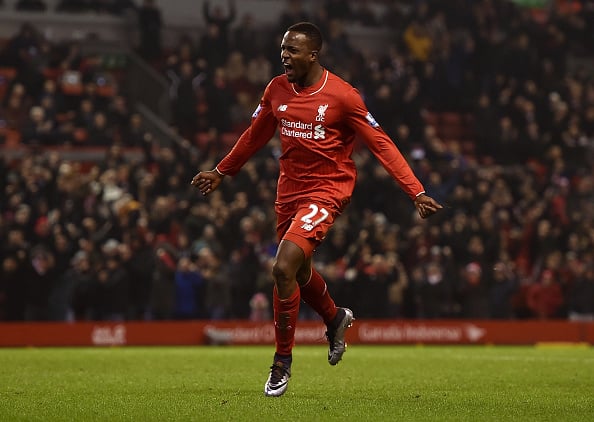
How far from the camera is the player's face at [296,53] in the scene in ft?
30.8

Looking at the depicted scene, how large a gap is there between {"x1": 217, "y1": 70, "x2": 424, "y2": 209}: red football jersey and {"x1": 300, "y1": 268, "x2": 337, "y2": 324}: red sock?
2.57 ft

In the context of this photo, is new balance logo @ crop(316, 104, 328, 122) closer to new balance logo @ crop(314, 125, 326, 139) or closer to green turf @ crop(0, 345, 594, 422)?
new balance logo @ crop(314, 125, 326, 139)

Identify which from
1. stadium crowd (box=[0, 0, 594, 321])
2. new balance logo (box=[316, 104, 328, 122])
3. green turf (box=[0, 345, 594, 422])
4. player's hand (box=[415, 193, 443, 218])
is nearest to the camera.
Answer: green turf (box=[0, 345, 594, 422])

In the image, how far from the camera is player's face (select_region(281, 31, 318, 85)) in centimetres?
939

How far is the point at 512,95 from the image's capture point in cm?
2875

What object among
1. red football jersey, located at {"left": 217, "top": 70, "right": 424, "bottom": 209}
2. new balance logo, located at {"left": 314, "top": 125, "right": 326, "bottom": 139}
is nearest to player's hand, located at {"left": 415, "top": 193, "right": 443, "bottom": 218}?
red football jersey, located at {"left": 217, "top": 70, "right": 424, "bottom": 209}

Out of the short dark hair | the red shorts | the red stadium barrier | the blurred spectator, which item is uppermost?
the short dark hair

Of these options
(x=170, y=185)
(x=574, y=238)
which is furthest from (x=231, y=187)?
(x=574, y=238)

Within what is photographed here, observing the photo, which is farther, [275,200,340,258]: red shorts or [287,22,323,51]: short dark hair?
[287,22,323,51]: short dark hair

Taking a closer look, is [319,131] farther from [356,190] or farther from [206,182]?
[356,190]

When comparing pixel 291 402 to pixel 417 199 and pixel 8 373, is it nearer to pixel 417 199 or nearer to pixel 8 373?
pixel 417 199

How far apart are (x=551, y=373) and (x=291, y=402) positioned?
4.40 metres

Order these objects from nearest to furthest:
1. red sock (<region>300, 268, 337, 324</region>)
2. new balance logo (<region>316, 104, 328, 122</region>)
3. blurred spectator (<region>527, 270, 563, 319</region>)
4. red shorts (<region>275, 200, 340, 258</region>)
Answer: red shorts (<region>275, 200, 340, 258</region>)
new balance logo (<region>316, 104, 328, 122</region>)
red sock (<region>300, 268, 337, 324</region>)
blurred spectator (<region>527, 270, 563, 319</region>)

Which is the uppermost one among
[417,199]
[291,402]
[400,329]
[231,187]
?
[417,199]
